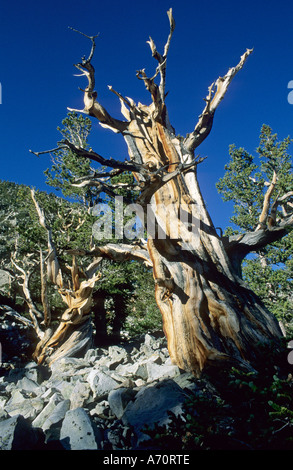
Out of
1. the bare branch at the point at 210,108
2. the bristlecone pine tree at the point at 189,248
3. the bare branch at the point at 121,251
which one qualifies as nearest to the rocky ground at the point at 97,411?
the bristlecone pine tree at the point at 189,248

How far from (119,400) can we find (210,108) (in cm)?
463

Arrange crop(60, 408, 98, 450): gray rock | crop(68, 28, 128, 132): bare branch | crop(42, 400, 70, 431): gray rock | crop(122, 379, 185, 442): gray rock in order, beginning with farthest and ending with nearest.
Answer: crop(68, 28, 128, 132): bare branch, crop(42, 400, 70, 431): gray rock, crop(122, 379, 185, 442): gray rock, crop(60, 408, 98, 450): gray rock

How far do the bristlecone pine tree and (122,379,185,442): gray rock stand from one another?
704mm

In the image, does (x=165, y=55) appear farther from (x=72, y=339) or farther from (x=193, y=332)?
(x=72, y=339)

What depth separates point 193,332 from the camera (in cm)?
328

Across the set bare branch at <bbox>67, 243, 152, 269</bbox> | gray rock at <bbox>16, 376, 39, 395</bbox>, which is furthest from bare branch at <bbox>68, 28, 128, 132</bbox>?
gray rock at <bbox>16, 376, 39, 395</bbox>

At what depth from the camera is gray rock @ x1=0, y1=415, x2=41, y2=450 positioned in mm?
2000

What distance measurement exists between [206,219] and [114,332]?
23.6 feet

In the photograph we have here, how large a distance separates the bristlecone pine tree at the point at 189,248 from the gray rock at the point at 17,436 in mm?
1777

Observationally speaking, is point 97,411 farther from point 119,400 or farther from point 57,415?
point 57,415

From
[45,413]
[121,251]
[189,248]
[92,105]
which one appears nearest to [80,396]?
[45,413]

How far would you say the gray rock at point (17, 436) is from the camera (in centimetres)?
200

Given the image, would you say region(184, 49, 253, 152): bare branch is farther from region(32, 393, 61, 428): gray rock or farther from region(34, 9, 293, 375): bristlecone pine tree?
region(32, 393, 61, 428): gray rock

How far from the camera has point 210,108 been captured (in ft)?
15.8
